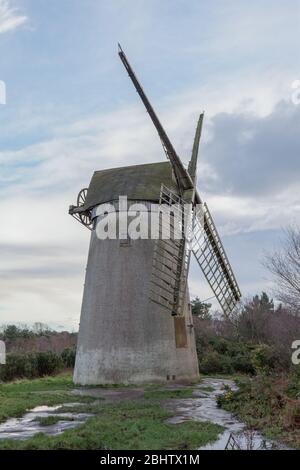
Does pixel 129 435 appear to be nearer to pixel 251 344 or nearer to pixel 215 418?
pixel 215 418

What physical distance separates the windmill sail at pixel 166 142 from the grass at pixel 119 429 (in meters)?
7.90

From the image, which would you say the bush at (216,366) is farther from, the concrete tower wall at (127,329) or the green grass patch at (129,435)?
the green grass patch at (129,435)

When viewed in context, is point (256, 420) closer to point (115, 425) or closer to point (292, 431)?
point (292, 431)

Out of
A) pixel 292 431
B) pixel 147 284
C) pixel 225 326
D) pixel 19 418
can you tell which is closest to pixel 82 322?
pixel 147 284

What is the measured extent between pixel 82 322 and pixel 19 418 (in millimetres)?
7897

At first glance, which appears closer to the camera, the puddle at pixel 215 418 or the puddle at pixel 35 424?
the puddle at pixel 215 418

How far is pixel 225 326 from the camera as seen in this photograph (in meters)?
41.1

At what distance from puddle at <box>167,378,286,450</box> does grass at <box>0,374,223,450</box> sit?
233 mm

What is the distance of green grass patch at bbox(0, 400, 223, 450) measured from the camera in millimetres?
7570

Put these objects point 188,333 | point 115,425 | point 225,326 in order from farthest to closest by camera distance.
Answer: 1. point 225,326
2. point 188,333
3. point 115,425

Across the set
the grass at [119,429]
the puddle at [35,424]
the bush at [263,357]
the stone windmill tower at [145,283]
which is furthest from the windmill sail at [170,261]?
the puddle at [35,424]

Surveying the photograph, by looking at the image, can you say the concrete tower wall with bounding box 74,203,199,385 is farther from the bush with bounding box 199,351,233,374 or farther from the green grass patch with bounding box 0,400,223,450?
the green grass patch with bounding box 0,400,223,450

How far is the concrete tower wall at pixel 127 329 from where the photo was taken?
17219 millimetres
